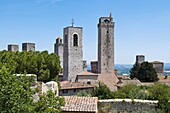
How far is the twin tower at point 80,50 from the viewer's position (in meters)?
55.9

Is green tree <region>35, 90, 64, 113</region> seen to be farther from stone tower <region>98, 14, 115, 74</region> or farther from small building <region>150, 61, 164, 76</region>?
small building <region>150, 61, 164, 76</region>

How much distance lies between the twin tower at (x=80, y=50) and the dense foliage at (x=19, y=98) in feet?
145

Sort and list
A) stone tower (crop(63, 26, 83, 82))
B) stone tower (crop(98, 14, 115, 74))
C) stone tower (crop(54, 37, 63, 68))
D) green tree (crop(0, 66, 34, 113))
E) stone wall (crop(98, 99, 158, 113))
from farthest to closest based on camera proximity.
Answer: stone tower (crop(54, 37, 63, 68)) < stone tower (crop(98, 14, 115, 74)) < stone tower (crop(63, 26, 83, 82)) < stone wall (crop(98, 99, 158, 113)) < green tree (crop(0, 66, 34, 113))

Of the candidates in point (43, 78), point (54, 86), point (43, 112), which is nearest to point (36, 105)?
point (43, 112)

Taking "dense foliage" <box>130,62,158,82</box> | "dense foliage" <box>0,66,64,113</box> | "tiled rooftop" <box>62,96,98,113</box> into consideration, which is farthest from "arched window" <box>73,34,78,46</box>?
"dense foliage" <box>0,66,64,113</box>

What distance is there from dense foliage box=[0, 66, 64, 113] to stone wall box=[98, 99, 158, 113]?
423cm

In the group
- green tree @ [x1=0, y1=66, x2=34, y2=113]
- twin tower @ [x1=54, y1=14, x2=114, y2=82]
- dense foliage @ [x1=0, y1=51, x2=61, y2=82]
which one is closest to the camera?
green tree @ [x1=0, y1=66, x2=34, y2=113]

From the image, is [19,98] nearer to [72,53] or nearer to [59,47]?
[72,53]

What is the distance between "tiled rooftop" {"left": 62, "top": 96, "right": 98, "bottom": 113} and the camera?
520 inches

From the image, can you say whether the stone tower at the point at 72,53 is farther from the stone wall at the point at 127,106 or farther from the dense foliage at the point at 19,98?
the dense foliage at the point at 19,98

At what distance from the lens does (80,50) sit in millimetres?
57031

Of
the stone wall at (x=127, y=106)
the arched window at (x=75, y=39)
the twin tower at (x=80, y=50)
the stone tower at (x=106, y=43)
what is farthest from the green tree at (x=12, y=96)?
the stone tower at (x=106, y=43)

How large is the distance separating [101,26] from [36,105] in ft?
163

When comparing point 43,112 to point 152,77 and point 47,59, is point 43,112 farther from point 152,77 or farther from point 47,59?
point 152,77
